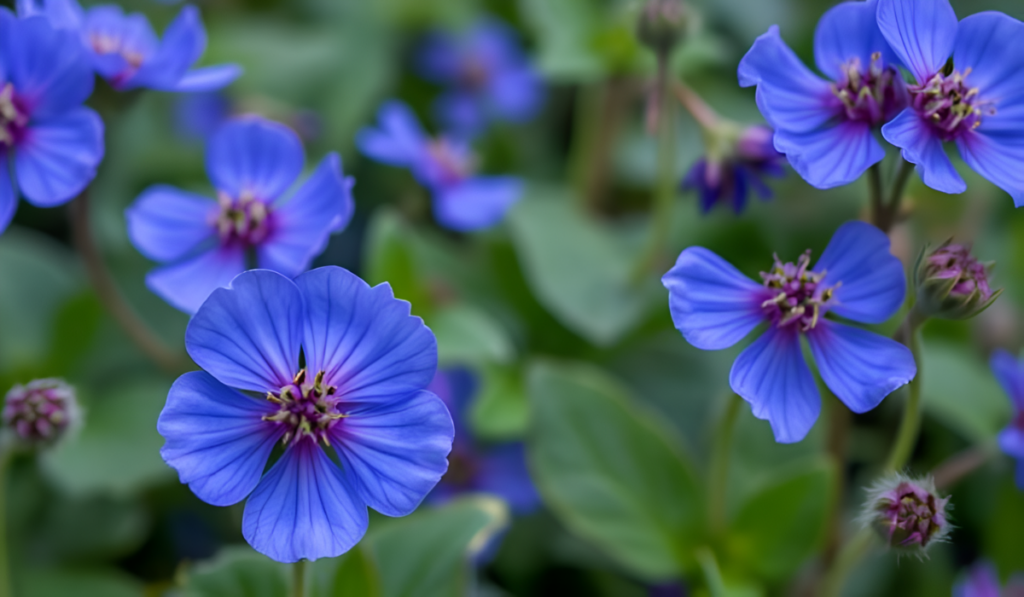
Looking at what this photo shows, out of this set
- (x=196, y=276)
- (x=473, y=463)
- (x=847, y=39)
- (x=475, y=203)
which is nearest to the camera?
(x=847, y=39)


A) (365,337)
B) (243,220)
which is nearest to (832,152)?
(365,337)

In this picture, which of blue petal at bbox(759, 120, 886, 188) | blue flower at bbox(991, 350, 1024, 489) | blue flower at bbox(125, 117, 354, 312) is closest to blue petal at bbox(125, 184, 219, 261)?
blue flower at bbox(125, 117, 354, 312)

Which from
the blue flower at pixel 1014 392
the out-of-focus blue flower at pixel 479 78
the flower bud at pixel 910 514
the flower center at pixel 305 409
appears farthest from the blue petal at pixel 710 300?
the out-of-focus blue flower at pixel 479 78

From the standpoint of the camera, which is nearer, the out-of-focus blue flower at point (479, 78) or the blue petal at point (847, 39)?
the blue petal at point (847, 39)

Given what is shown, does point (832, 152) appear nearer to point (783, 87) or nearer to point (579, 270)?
point (783, 87)

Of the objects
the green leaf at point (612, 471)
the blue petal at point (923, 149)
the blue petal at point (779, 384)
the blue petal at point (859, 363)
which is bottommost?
the green leaf at point (612, 471)

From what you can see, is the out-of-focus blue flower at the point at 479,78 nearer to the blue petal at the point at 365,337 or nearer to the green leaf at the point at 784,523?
the green leaf at the point at 784,523
